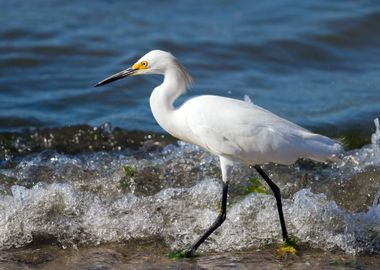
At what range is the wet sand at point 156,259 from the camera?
19.9 feet

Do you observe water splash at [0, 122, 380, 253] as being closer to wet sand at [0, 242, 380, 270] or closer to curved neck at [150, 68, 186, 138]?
wet sand at [0, 242, 380, 270]

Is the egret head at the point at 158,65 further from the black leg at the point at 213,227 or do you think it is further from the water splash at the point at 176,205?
the water splash at the point at 176,205

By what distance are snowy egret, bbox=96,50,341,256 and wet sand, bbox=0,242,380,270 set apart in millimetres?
213

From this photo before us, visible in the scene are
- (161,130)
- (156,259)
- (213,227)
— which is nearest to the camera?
(156,259)

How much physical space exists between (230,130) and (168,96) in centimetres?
60

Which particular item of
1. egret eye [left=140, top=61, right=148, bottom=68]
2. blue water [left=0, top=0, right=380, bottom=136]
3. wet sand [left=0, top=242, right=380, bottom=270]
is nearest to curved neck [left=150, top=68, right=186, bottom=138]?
egret eye [left=140, top=61, right=148, bottom=68]

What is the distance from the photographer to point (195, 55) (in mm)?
12883

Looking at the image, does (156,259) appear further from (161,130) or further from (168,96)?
(161,130)

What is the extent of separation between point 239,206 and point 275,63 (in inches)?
237

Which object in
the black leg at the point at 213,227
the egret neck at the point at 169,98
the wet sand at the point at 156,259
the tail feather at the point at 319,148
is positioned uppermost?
the egret neck at the point at 169,98

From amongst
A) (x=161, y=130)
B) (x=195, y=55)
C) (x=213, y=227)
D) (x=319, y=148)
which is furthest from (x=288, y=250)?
(x=195, y=55)

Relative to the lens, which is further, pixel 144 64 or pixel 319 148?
pixel 144 64

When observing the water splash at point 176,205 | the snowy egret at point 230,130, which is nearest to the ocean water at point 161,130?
the water splash at point 176,205

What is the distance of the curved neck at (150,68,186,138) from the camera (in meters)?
6.50
